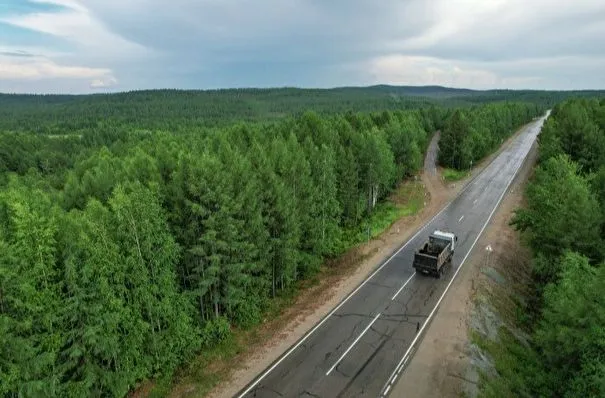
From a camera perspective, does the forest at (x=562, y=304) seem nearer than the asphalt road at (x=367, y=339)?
Yes

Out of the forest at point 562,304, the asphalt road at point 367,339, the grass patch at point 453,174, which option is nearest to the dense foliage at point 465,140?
the grass patch at point 453,174

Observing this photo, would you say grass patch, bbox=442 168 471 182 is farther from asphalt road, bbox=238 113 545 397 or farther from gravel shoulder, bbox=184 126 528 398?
asphalt road, bbox=238 113 545 397

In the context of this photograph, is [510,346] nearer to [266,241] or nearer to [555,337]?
[555,337]

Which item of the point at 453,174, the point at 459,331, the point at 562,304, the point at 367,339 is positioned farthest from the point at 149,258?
the point at 453,174

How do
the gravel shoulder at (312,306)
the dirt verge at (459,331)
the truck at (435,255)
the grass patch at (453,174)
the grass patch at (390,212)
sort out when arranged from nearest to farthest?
1. the dirt verge at (459,331)
2. the gravel shoulder at (312,306)
3. the truck at (435,255)
4. the grass patch at (390,212)
5. the grass patch at (453,174)

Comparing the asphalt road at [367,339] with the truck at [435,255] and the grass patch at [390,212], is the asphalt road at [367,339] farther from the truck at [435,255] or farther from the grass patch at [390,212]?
the grass patch at [390,212]

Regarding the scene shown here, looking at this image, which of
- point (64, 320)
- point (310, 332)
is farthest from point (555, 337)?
point (64, 320)
